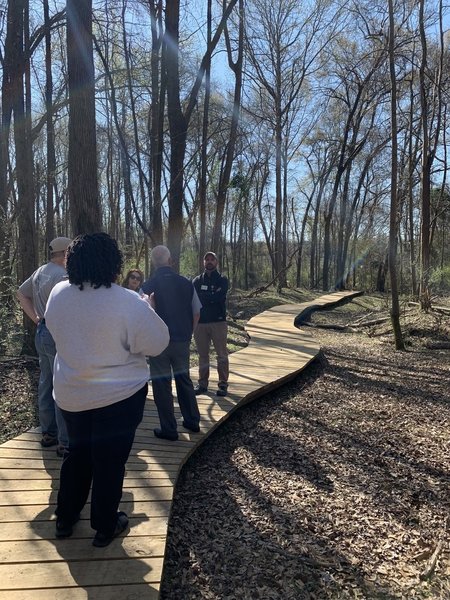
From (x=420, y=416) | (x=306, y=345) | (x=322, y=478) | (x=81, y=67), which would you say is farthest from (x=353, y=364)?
(x=81, y=67)

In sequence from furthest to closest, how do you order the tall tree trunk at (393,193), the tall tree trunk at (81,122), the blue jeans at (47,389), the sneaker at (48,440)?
the tall tree trunk at (393,193), the tall tree trunk at (81,122), the sneaker at (48,440), the blue jeans at (47,389)

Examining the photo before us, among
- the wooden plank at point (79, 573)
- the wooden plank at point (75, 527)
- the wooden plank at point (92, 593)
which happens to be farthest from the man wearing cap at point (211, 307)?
the wooden plank at point (92, 593)

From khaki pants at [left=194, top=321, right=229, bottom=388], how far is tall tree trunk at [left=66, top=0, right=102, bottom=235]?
1728 mm

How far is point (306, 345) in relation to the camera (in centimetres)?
997

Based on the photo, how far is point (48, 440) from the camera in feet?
12.6

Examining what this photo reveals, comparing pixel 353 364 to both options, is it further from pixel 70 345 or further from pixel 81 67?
pixel 70 345

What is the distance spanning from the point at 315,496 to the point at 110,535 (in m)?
1.85

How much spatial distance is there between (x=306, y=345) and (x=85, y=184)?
20.7 ft

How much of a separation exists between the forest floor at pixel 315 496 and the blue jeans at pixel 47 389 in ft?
3.21

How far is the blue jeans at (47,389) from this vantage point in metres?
3.47

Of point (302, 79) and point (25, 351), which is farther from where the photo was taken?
point (302, 79)

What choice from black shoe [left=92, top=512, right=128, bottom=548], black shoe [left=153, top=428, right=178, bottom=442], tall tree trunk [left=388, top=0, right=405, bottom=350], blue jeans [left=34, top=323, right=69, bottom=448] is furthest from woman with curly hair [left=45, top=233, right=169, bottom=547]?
tall tree trunk [left=388, top=0, right=405, bottom=350]

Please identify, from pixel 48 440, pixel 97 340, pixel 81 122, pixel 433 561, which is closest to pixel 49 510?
pixel 48 440

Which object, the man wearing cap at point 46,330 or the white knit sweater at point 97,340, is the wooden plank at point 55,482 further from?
the white knit sweater at point 97,340
